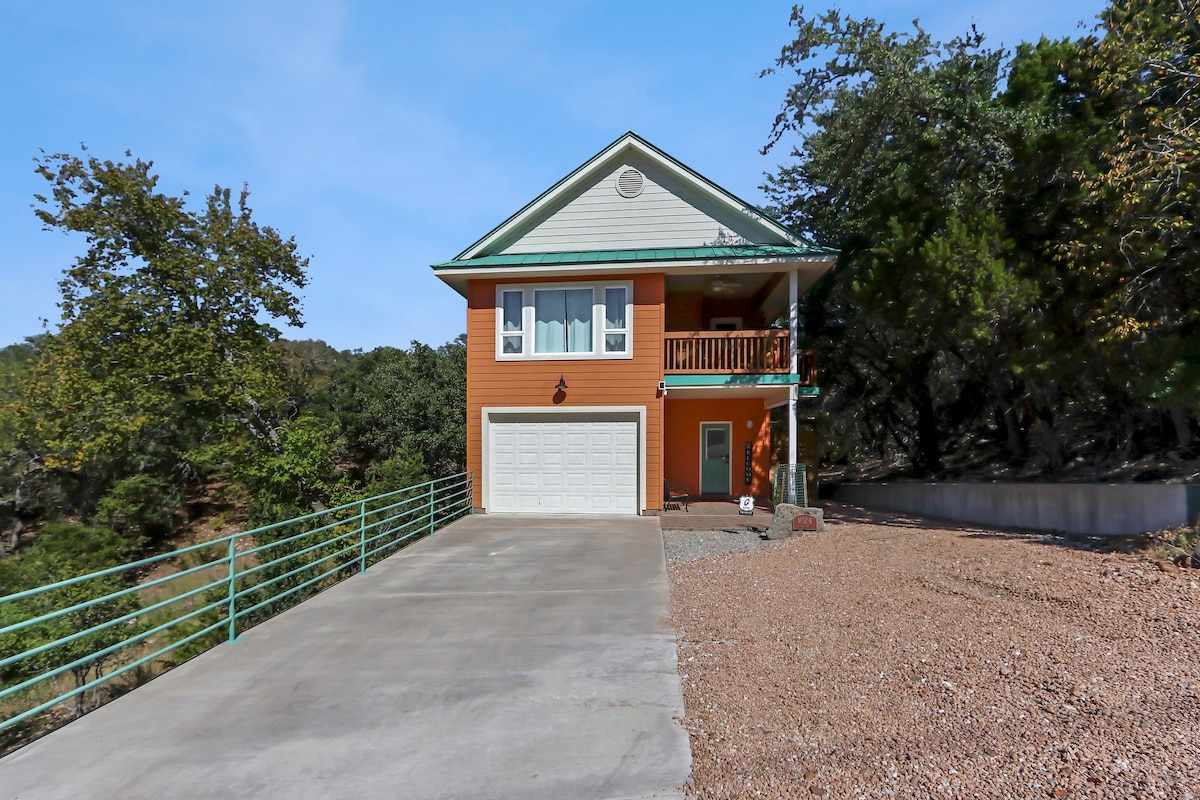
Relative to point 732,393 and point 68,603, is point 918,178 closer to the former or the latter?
point 732,393

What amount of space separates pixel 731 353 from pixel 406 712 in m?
11.3

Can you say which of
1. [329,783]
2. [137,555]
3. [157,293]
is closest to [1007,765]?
[329,783]

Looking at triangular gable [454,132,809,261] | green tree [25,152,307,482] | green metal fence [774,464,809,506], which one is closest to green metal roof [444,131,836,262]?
triangular gable [454,132,809,261]

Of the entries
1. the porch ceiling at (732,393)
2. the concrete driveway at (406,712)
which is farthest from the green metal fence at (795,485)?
the concrete driveway at (406,712)

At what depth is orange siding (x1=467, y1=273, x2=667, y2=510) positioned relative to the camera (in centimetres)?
1503

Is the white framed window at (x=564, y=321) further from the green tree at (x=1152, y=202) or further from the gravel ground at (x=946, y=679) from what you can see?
the green tree at (x=1152, y=202)

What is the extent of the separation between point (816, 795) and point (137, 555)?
29.5m

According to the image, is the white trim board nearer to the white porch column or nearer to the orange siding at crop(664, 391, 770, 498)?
the orange siding at crop(664, 391, 770, 498)

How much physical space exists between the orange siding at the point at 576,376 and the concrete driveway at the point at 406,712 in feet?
22.5

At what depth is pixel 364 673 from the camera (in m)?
5.87

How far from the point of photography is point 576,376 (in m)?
15.2

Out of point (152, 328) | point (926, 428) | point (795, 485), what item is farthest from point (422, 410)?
point (926, 428)

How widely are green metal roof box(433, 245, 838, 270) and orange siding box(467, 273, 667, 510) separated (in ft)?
1.38

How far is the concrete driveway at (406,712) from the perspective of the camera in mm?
4109
